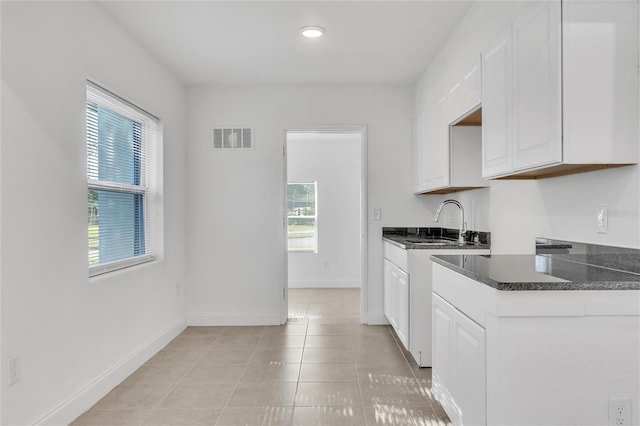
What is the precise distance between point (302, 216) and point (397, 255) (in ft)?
11.3

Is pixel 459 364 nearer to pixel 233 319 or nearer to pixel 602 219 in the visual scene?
pixel 602 219

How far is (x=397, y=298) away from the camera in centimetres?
364

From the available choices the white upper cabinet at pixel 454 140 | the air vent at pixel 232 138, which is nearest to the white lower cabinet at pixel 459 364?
the white upper cabinet at pixel 454 140

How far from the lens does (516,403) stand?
5.00ft

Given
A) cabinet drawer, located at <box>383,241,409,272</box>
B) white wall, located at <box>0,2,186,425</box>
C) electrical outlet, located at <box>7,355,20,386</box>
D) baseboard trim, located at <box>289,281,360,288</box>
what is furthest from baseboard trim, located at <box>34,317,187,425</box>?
baseboard trim, located at <box>289,281,360,288</box>

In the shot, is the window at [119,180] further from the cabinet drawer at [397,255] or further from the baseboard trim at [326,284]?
the baseboard trim at [326,284]

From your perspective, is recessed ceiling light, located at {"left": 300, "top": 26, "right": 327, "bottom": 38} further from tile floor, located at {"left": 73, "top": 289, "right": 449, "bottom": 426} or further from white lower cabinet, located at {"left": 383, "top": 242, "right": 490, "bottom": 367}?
tile floor, located at {"left": 73, "top": 289, "right": 449, "bottom": 426}

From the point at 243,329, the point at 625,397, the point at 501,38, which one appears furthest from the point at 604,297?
the point at 243,329

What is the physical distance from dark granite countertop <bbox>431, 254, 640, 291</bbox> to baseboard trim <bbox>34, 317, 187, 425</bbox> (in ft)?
Result: 7.25

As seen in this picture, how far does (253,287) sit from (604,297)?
348cm

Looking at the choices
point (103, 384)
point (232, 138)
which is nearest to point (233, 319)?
point (103, 384)

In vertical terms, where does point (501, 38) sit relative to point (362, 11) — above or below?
below

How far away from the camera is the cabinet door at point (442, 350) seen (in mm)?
2113

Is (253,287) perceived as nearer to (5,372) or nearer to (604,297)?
(5,372)
